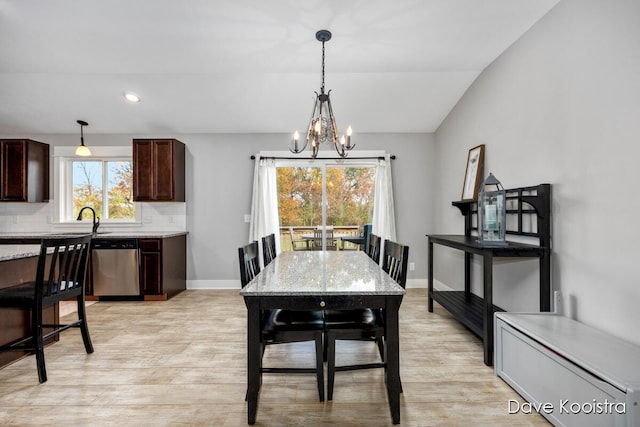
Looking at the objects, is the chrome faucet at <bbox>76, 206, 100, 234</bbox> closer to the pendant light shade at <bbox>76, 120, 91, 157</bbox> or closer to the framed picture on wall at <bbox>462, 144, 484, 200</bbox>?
the pendant light shade at <bbox>76, 120, 91, 157</bbox>

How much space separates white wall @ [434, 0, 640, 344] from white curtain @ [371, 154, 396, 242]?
5.31 feet

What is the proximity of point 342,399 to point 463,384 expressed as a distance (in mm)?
813

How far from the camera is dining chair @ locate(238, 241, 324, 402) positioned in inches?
69.2

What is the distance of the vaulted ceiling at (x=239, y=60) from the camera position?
241 cm

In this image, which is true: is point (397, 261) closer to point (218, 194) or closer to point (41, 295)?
A: point (41, 295)

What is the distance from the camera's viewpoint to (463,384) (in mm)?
2000

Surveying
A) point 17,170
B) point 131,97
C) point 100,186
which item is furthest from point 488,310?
point 17,170

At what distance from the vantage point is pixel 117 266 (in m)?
3.87

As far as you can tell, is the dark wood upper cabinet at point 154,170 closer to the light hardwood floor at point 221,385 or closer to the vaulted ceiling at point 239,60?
the vaulted ceiling at point 239,60

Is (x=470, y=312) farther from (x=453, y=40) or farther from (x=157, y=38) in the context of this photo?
(x=157, y=38)

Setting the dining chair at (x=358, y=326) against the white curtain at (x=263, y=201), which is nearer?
the dining chair at (x=358, y=326)

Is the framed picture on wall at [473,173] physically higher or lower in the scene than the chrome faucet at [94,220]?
higher

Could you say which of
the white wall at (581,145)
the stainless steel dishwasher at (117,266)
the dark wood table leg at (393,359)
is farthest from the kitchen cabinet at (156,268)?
the white wall at (581,145)

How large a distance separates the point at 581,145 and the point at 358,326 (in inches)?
72.6
